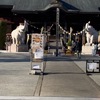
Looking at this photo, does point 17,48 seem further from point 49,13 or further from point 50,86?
point 50,86

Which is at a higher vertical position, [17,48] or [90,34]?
[90,34]

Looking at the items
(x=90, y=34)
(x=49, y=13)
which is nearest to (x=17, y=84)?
(x=90, y=34)

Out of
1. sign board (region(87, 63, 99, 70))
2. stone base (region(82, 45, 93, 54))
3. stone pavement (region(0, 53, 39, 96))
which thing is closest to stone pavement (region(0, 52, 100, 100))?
stone pavement (region(0, 53, 39, 96))

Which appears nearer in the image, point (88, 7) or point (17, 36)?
point (17, 36)

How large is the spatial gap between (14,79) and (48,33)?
2815cm

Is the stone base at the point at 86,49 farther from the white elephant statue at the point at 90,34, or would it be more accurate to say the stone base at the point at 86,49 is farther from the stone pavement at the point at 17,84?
the stone pavement at the point at 17,84

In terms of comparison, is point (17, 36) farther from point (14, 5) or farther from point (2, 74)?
point (2, 74)

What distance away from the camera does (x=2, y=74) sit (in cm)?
1734

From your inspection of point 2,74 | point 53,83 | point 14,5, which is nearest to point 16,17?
point 14,5

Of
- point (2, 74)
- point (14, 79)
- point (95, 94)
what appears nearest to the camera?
point (95, 94)

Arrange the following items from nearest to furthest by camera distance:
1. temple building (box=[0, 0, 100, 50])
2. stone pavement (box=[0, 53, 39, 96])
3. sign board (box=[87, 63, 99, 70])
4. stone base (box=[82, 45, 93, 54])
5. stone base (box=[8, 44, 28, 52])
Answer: stone pavement (box=[0, 53, 39, 96]) < sign board (box=[87, 63, 99, 70]) < stone base (box=[82, 45, 93, 54]) < stone base (box=[8, 44, 28, 52]) < temple building (box=[0, 0, 100, 50])

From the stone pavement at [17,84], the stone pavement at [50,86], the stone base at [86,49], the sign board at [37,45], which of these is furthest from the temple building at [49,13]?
the stone pavement at [17,84]

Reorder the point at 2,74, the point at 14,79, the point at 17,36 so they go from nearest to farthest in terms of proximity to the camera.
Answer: the point at 14,79 → the point at 2,74 → the point at 17,36

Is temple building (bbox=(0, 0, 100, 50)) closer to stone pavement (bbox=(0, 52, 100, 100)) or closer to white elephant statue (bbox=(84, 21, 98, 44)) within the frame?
white elephant statue (bbox=(84, 21, 98, 44))
